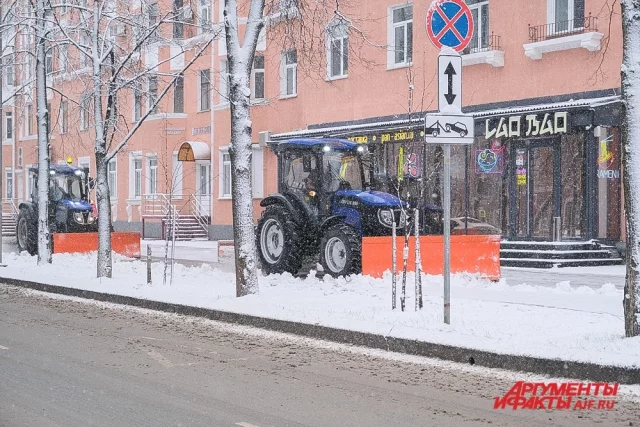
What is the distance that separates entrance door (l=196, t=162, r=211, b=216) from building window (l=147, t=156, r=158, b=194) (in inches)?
117

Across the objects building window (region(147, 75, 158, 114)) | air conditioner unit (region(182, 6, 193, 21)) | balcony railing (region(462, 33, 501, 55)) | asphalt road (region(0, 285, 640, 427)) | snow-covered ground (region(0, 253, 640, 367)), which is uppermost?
balcony railing (region(462, 33, 501, 55))

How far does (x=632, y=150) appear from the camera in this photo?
8.93m

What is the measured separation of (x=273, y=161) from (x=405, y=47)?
7.74 metres

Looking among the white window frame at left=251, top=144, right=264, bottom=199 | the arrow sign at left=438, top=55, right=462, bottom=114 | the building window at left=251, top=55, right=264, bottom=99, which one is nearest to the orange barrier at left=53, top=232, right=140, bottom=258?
the white window frame at left=251, top=144, right=264, bottom=199

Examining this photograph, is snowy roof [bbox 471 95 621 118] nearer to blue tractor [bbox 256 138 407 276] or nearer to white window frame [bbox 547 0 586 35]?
white window frame [bbox 547 0 586 35]

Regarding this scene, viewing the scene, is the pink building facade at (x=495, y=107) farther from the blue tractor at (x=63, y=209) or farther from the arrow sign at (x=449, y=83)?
the arrow sign at (x=449, y=83)

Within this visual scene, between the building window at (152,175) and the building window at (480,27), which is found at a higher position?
the building window at (480,27)

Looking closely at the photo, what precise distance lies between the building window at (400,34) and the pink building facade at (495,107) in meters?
0.04

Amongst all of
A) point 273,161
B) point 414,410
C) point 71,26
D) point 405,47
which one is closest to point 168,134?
point 273,161

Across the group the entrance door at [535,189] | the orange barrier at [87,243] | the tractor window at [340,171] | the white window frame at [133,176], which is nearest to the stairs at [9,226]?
the white window frame at [133,176]

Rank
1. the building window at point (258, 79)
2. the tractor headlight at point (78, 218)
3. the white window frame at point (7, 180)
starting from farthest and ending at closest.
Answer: the white window frame at point (7, 180)
the building window at point (258, 79)
the tractor headlight at point (78, 218)

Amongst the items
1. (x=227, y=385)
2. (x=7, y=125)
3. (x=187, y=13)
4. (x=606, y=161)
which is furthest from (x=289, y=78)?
(x=7, y=125)

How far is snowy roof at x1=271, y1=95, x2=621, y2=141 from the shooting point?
20.3 m

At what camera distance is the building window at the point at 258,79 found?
3353 centimetres
